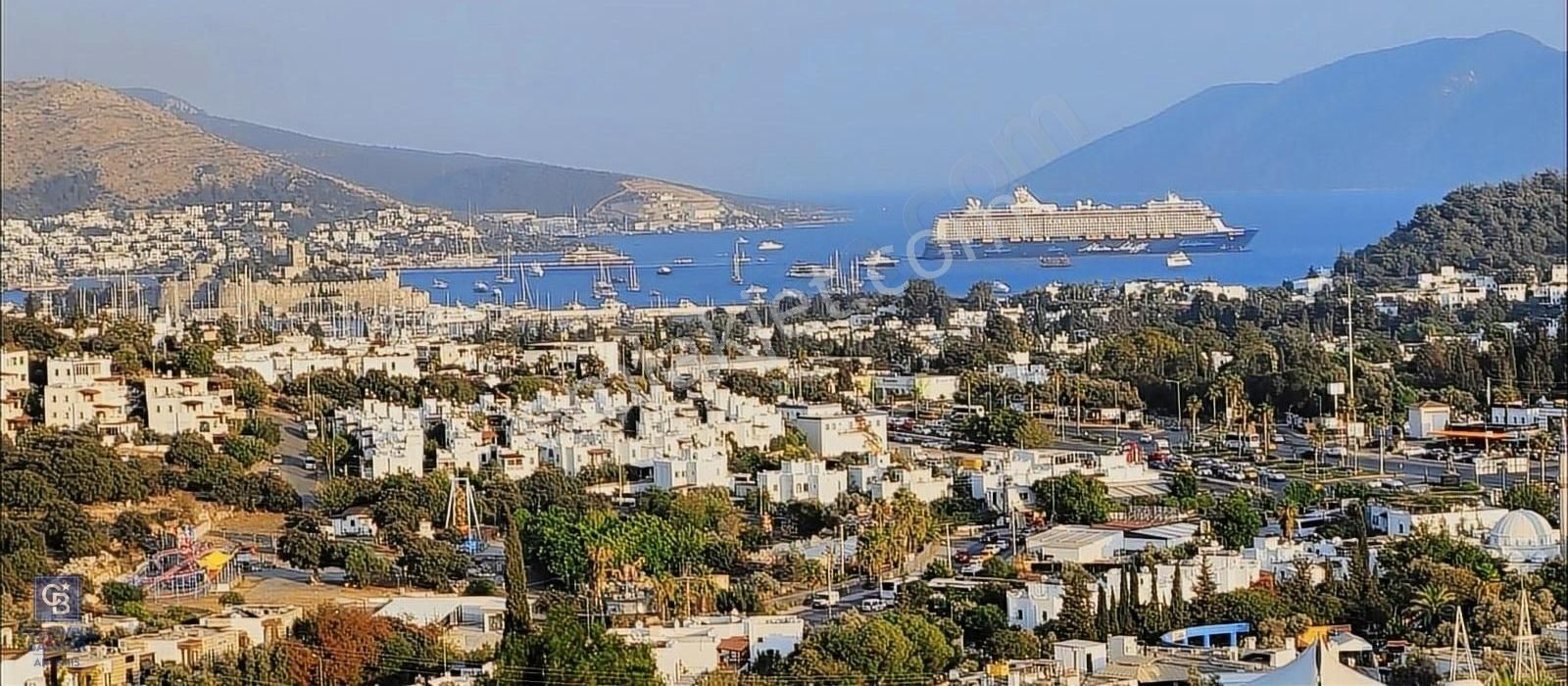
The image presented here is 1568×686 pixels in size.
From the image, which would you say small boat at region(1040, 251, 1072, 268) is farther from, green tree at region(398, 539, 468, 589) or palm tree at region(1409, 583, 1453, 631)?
palm tree at region(1409, 583, 1453, 631)

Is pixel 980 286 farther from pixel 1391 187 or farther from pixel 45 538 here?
pixel 45 538

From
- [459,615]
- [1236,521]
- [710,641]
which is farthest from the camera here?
[1236,521]

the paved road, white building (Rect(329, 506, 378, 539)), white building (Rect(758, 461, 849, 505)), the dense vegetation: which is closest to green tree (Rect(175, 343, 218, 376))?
the paved road

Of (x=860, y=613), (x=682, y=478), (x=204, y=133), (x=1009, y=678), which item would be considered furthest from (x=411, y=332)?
(x=1009, y=678)

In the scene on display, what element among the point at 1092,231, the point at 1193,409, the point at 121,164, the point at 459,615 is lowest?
the point at 459,615

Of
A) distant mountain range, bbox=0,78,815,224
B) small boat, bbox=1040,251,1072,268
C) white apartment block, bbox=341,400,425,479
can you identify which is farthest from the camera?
small boat, bbox=1040,251,1072,268

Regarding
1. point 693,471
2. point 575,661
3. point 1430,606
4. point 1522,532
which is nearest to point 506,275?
point 693,471

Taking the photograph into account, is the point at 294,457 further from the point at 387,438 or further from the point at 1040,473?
the point at 1040,473
